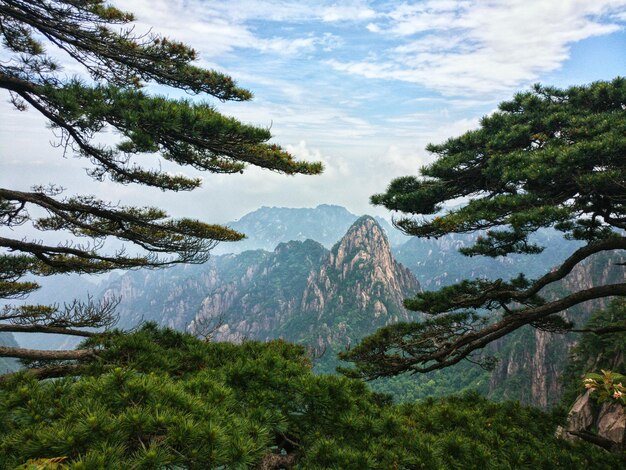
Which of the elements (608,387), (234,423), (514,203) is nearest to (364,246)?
(514,203)

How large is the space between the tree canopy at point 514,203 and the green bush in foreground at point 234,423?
82.9 inches

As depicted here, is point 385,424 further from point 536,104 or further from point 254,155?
point 536,104

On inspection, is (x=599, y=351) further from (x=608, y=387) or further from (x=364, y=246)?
(x=364, y=246)

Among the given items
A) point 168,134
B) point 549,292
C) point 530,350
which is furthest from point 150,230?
point 549,292

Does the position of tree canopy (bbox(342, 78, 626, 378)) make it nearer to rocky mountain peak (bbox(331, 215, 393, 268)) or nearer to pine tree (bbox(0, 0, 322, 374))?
pine tree (bbox(0, 0, 322, 374))

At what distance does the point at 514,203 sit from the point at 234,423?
579 centimetres

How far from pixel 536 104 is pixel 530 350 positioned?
101820mm

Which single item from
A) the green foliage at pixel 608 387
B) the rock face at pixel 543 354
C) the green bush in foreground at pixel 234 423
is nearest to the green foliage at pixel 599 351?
the green bush in foreground at pixel 234 423

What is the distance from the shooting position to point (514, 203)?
241 inches

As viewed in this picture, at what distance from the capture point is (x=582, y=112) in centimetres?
794

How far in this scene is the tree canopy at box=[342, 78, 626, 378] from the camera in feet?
19.8

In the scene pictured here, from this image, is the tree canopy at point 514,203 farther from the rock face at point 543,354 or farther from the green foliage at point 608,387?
the rock face at point 543,354

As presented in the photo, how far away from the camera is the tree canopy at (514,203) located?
604cm

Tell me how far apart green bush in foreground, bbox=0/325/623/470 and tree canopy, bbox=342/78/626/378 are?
2.11 meters
